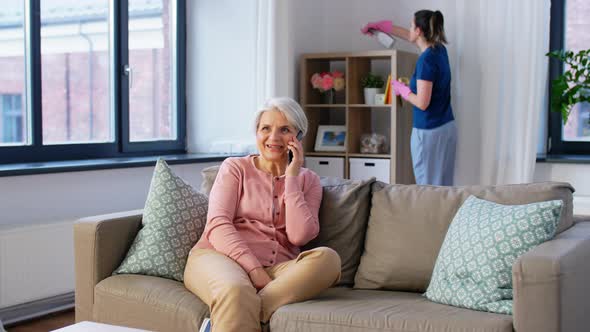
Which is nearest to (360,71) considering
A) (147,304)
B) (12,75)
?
(12,75)

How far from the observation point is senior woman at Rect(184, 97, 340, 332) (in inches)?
97.7

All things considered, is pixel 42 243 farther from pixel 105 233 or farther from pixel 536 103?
pixel 536 103

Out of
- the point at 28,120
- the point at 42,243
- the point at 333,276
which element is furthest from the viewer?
the point at 28,120

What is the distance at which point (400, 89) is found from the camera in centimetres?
479

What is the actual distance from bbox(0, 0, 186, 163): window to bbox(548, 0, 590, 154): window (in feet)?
7.79

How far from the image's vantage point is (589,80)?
441 cm

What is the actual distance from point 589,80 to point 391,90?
1.19 meters

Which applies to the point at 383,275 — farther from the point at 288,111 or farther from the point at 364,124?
the point at 364,124

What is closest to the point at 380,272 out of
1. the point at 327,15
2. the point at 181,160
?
the point at 181,160

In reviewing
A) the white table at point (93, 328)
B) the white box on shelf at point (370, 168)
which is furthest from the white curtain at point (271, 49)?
the white table at point (93, 328)

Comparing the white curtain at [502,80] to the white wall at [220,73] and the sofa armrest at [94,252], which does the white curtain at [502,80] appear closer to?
the white wall at [220,73]

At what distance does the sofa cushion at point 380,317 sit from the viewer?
2.25 m

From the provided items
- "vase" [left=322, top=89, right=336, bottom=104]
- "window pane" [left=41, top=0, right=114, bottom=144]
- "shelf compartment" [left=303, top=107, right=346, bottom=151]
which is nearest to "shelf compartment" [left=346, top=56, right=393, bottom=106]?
"vase" [left=322, top=89, right=336, bottom=104]

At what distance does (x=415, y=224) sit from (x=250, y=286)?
66cm
